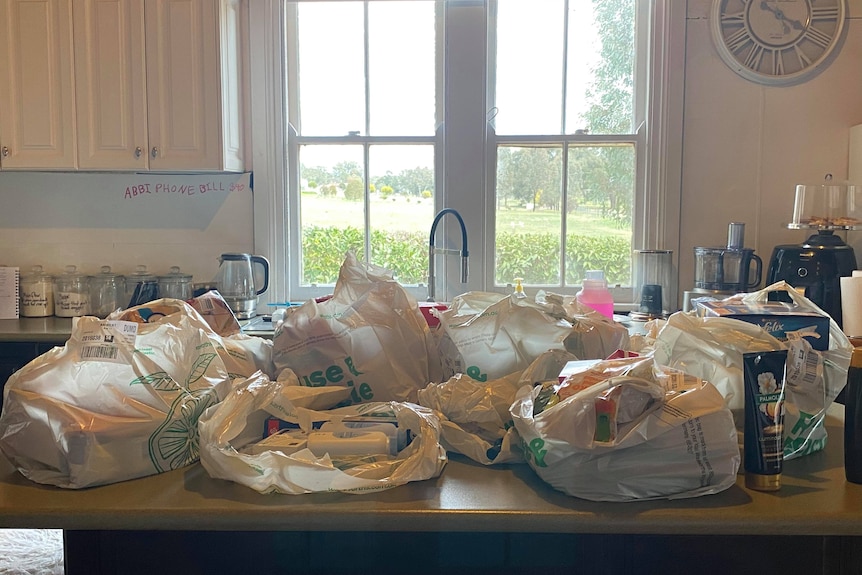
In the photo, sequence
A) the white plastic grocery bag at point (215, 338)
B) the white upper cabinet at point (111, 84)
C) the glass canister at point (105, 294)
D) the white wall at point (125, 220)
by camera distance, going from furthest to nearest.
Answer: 1. the white wall at point (125, 220)
2. the glass canister at point (105, 294)
3. the white upper cabinet at point (111, 84)
4. the white plastic grocery bag at point (215, 338)

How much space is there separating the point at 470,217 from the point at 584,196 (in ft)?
1.74

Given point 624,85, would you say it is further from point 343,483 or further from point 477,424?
point 343,483

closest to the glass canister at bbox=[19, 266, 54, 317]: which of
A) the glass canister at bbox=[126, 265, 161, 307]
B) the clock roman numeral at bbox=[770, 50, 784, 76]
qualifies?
the glass canister at bbox=[126, 265, 161, 307]

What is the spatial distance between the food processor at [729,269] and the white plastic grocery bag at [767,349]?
171 centimetres

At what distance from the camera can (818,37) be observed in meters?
3.27

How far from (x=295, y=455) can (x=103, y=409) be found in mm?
334

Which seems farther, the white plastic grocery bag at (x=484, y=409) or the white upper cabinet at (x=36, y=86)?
the white upper cabinet at (x=36, y=86)

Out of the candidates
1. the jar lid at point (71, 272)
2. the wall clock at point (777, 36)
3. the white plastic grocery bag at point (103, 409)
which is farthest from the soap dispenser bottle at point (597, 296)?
the jar lid at point (71, 272)

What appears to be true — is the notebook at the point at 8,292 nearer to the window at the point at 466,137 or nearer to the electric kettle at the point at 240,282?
the electric kettle at the point at 240,282

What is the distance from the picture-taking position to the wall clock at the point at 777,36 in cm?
325

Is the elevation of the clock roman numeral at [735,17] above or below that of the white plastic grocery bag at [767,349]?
above

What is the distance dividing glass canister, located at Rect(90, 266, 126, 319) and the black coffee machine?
2.82m

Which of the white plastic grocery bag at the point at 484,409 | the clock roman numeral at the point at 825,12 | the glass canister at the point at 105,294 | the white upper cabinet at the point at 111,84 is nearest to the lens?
the white plastic grocery bag at the point at 484,409

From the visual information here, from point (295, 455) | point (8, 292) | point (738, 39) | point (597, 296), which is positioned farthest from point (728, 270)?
point (8, 292)
